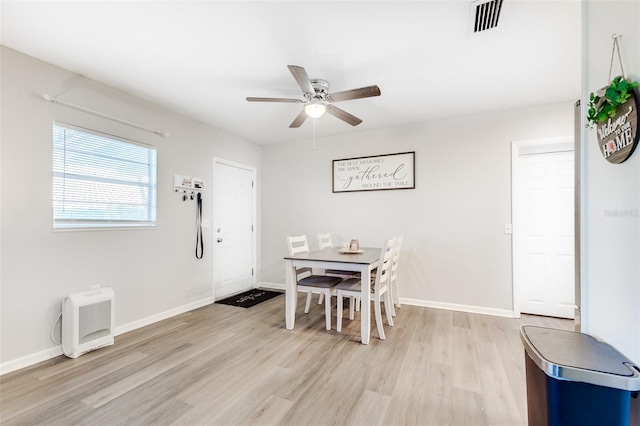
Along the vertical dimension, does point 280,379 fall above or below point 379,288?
below

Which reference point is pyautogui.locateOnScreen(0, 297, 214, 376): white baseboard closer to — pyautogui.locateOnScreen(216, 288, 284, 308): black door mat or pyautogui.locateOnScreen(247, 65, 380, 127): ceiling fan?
pyautogui.locateOnScreen(216, 288, 284, 308): black door mat

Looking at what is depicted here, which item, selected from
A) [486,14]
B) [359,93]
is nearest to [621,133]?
[486,14]

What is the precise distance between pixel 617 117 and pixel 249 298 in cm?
423

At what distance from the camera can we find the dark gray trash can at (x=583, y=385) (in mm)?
896

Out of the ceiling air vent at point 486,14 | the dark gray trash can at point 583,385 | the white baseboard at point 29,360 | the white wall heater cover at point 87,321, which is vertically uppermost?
the ceiling air vent at point 486,14

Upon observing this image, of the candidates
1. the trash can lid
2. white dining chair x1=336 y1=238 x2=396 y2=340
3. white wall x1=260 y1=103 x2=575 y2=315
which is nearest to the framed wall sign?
white wall x1=260 y1=103 x2=575 y2=315

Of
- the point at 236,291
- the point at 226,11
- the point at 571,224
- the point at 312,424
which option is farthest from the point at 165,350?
the point at 571,224

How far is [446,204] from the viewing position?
381 centimetres

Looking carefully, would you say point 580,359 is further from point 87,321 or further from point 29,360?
point 29,360

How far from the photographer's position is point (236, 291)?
15.1 ft

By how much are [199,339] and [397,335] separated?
1978mm

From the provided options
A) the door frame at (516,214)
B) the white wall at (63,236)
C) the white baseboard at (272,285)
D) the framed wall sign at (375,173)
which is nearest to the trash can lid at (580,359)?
the door frame at (516,214)

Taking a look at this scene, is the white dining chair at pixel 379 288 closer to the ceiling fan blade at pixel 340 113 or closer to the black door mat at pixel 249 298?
the ceiling fan blade at pixel 340 113

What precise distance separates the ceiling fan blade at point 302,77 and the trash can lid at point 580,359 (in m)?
1.98
